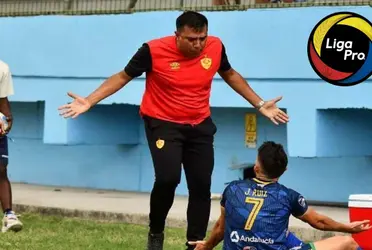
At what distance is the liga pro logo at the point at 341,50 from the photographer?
11367 millimetres

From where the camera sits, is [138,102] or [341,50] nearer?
[341,50]

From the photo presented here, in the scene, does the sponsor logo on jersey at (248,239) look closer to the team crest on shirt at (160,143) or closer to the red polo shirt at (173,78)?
the team crest on shirt at (160,143)

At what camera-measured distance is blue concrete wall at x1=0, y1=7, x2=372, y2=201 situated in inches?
461

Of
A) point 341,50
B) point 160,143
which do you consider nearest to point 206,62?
point 160,143

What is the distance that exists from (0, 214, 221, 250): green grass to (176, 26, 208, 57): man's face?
2206 mm

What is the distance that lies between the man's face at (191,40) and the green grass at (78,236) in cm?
221

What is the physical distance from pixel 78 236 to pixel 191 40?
3040 millimetres

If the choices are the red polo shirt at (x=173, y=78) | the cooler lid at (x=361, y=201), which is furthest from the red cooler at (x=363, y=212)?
the red polo shirt at (x=173, y=78)

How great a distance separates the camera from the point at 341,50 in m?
11.6

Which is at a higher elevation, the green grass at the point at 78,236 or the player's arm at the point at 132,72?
the player's arm at the point at 132,72

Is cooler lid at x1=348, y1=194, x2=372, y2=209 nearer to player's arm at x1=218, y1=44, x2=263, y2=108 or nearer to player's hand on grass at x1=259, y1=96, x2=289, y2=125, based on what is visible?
player's hand on grass at x1=259, y1=96, x2=289, y2=125

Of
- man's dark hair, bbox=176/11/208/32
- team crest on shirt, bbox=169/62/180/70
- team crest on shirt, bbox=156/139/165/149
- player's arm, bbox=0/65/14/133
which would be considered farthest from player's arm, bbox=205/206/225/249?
player's arm, bbox=0/65/14/133

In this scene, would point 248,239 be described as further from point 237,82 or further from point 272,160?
point 237,82

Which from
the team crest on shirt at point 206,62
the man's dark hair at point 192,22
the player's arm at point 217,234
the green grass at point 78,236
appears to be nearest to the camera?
the player's arm at point 217,234
